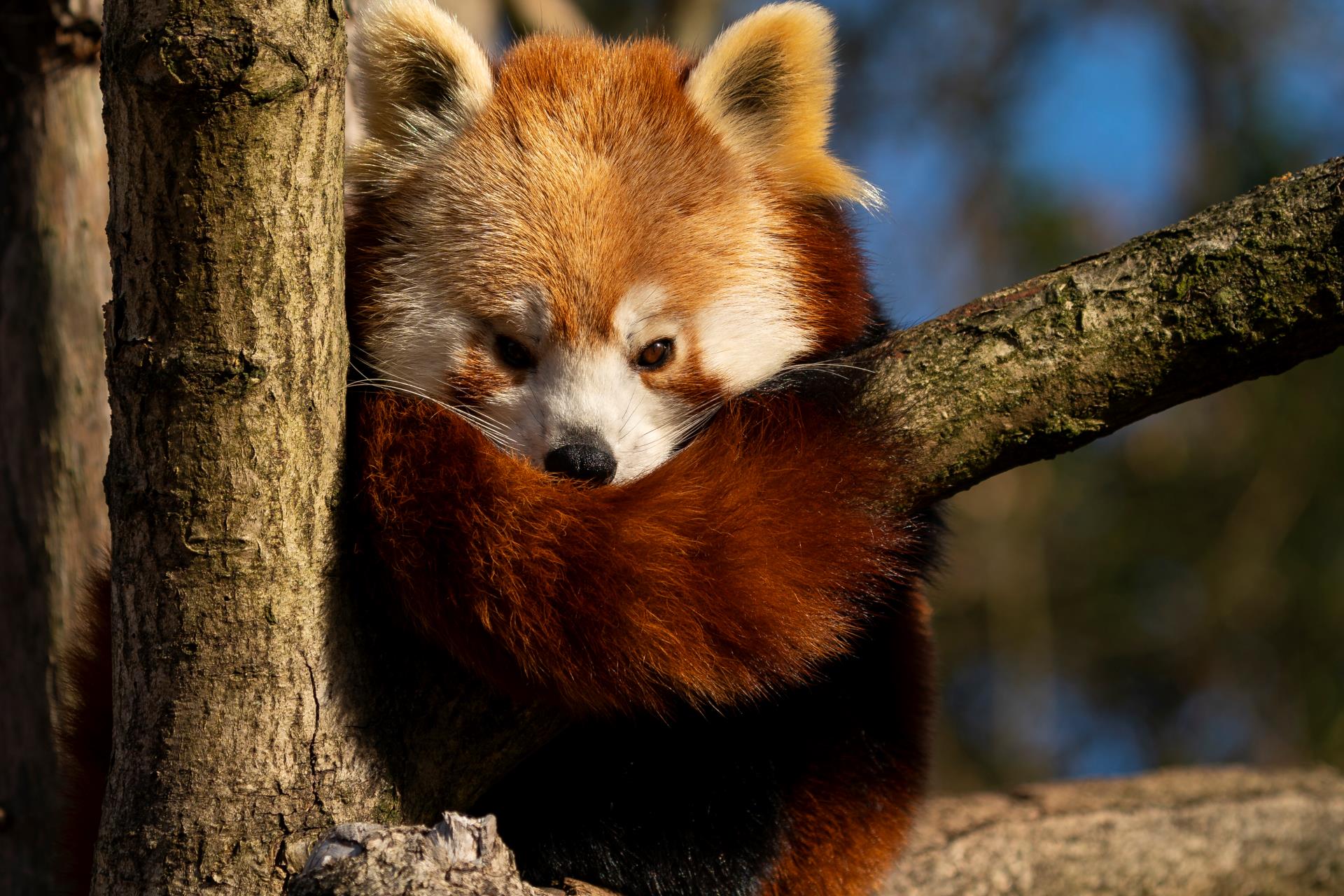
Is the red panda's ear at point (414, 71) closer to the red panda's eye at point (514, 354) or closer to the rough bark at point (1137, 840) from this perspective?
the red panda's eye at point (514, 354)

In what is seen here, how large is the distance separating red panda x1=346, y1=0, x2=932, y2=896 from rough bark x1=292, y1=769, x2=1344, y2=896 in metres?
0.82

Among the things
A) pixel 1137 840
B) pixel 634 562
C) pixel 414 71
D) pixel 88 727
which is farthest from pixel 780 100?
pixel 1137 840

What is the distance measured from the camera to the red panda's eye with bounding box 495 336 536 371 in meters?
2.18

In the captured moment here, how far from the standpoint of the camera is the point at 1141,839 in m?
3.43

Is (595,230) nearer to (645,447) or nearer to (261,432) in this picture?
(645,447)

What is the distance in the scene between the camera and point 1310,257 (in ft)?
5.82

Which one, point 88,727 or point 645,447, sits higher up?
point 645,447

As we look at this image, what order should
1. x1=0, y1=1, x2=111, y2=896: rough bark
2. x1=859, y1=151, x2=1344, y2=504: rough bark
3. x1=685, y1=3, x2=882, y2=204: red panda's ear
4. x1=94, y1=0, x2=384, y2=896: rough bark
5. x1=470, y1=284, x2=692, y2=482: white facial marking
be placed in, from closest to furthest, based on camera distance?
x1=94, y1=0, x2=384, y2=896: rough bark → x1=859, y1=151, x2=1344, y2=504: rough bark → x1=470, y1=284, x2=692, y2=482: white facial marking → x1=685, y1=3, x2=882, y2=204: red panda's ear → x1=0, y1=1, x2=111, y2=896: rough bark

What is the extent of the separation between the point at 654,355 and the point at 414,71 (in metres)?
0.76

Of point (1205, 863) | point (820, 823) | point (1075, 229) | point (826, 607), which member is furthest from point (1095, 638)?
point (826, 607)

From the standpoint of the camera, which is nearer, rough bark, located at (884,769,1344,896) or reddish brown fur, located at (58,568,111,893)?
reddish brown fur, located at (58,568,111,893)

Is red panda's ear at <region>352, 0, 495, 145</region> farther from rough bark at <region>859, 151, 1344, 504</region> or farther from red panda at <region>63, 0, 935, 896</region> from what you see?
rough bark at <region>859, 151, 1344, 504</region>

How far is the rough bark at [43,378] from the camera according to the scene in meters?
3.14

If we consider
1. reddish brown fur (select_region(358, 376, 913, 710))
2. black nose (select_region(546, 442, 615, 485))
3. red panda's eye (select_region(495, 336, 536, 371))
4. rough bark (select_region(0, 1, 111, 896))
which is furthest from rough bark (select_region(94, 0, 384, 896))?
rough bark (select_region(0, 1, 111, 896))
